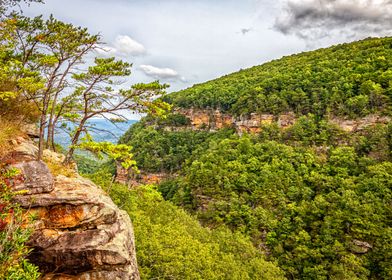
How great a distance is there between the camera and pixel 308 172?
163 feet


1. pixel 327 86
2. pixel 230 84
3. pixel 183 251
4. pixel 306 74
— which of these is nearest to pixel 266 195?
pixel 183 251

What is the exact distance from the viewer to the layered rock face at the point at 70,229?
7.71 metres

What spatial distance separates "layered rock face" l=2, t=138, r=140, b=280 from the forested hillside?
32.7 meters

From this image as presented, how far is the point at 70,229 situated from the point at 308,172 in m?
47.7

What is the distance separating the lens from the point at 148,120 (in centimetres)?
9625

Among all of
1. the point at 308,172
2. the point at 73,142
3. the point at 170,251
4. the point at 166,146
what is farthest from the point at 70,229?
the point at 166,146

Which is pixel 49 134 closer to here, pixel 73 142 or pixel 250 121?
pixel 73 142

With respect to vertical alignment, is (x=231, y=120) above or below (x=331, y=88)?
below

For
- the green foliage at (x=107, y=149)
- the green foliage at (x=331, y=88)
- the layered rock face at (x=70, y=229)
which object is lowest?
the layered rock face at (x=70, y=229)

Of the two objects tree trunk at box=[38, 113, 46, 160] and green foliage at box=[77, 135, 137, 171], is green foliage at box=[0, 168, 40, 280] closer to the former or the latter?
tree trunk at box=[38, 113, 46, 160]

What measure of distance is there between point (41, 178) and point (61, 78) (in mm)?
4361

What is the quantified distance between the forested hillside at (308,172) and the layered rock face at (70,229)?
32.7 meters

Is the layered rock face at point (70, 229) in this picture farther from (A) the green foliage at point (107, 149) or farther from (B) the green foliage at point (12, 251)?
(A) the green foliage at point (107, 149)

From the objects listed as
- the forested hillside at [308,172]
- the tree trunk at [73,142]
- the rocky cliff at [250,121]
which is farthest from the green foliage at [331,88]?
the tree trunk at [73,142]
